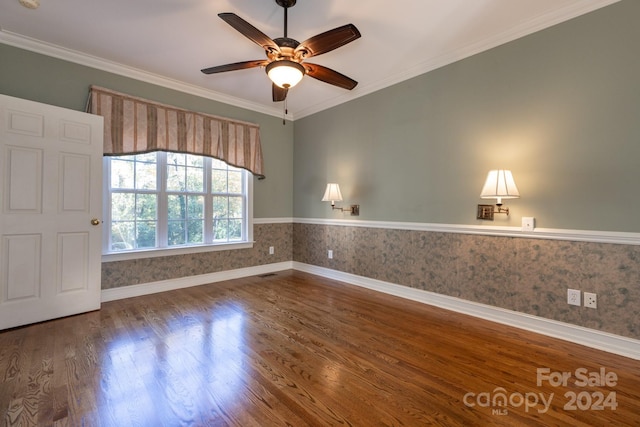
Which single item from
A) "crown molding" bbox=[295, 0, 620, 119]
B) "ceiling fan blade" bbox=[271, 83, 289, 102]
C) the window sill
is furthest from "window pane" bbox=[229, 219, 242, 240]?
"crown molding" bbox=[295, 0, 620, 119]

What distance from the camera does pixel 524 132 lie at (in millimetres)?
2623

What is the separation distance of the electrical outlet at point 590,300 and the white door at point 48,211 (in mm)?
4434

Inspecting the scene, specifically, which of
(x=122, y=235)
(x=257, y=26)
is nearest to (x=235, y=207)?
(x=122, y=235)

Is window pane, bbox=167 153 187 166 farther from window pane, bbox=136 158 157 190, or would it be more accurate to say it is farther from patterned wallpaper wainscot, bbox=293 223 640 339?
patterned wallpaper wainscot, bbox=293 223 640 339

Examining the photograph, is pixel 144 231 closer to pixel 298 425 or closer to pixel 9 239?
pixel 9 239

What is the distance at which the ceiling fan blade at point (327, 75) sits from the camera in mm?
2432

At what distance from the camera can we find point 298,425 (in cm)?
145

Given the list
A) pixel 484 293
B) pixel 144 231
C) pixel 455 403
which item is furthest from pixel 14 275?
pixel 484 293

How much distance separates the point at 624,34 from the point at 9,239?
521 cm

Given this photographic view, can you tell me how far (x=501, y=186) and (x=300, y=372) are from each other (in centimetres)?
219

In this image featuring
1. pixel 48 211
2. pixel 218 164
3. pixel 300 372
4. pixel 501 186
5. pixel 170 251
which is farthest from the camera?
pixel 218 164

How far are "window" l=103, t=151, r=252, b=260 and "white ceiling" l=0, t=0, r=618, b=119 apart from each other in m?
1.09

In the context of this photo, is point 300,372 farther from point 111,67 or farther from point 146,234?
point 111,67

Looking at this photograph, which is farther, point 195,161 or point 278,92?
point 195,161
